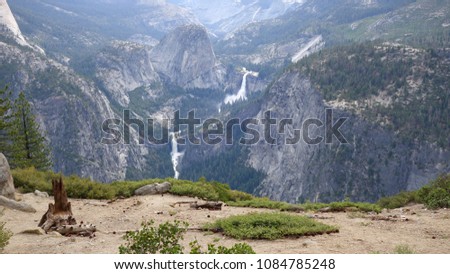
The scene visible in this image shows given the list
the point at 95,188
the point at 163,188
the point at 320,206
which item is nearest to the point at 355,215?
the point at 320,206

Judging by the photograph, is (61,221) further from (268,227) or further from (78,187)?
(268,227)

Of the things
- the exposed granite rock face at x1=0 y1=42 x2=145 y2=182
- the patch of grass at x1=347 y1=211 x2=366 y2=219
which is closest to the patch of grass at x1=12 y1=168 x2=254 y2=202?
the patch of grass at x1=347 y1=211 x2=366 y2=219

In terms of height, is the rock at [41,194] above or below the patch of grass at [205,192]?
above

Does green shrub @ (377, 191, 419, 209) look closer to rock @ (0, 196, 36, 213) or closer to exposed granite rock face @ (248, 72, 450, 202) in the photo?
rock @ (0, 196, 36, 213)

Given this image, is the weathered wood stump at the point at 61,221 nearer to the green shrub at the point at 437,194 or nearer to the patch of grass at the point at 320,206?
the patch of grass at the point at 320,206

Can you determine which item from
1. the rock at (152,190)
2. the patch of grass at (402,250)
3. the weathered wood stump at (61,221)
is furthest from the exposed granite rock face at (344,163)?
the patch of grass at (402,250)

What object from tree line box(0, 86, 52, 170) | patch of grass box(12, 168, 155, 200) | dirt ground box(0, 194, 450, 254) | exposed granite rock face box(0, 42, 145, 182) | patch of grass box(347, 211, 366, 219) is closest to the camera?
dirt ground box(0, 194, 450, 254)
